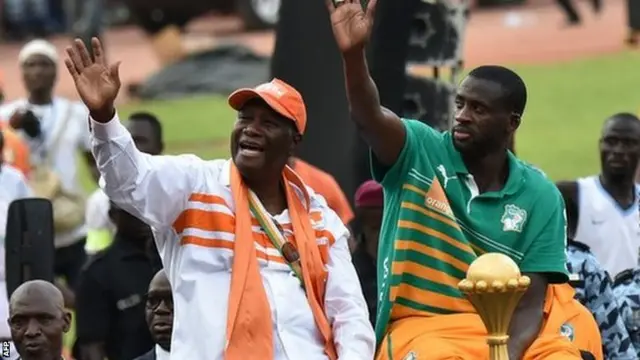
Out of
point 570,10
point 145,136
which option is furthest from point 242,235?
point 570,10

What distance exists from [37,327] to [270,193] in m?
1.22

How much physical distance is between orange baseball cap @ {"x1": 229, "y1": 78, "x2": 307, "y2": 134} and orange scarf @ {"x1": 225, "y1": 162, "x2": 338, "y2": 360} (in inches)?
9.7

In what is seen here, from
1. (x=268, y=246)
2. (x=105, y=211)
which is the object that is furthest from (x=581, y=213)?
(x=268, y=246)

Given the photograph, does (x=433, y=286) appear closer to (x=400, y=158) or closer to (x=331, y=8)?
(x=400, y=158)

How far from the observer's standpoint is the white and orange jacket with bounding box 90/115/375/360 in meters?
6.27

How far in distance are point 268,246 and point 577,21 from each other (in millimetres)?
23394

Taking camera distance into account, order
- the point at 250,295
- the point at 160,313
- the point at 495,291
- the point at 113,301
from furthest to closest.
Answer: the point at 113,301
the point at 160,313
the point at 250,295
the point at 495,291

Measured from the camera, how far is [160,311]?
7703mm

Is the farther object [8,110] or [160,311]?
[8,110]

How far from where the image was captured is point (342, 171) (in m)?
11.8

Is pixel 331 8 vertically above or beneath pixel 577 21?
above

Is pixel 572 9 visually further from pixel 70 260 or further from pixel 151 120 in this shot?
pixel 151 120

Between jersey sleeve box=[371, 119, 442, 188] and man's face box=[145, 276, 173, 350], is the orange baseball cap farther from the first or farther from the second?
man's face box=[145, 276, 173, 350]

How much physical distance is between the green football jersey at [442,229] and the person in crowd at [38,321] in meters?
1.28
